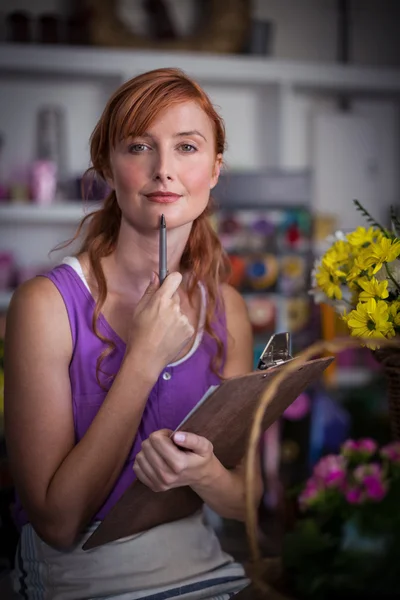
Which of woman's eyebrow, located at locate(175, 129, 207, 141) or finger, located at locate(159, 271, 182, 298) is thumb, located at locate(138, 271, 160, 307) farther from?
woman's eyebrow, located at locate(175, 129, 207, 141)

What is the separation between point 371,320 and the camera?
99 centimetres

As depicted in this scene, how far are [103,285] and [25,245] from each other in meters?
2.43

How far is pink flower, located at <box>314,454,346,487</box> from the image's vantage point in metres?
1.09

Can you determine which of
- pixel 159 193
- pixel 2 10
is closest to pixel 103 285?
pixel 159 193

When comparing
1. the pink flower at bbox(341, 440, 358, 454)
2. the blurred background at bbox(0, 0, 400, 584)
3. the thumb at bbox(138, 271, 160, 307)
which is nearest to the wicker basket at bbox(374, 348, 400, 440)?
the pink flower at bbox(341, 440, 358, 454)

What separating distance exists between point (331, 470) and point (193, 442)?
0.98ft

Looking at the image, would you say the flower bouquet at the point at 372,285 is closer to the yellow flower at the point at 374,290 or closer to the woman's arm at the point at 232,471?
the yellow flower at the point at 374,290

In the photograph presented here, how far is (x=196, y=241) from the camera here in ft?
4.40

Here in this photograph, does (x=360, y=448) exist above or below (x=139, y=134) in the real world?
below

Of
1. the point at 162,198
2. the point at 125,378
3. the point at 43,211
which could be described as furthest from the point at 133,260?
the point at 43,211

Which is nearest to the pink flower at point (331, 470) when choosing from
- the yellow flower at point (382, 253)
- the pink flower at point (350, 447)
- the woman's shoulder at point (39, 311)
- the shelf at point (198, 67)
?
the pink flower at point (350, 447)

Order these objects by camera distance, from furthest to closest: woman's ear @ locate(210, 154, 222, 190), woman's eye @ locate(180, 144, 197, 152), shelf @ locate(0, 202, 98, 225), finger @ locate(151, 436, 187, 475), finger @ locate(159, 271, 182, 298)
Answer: shelf @ locate(0, 202, 98, 225), woman's ear @ locate(210, 154, 222, 190), woman's eye @ locate(180, 144, 197, 152), finger @ locate(159, 271, 182, 298), finger @ locate(151, 436, 187, 475)

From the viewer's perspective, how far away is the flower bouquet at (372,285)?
38.3 inches

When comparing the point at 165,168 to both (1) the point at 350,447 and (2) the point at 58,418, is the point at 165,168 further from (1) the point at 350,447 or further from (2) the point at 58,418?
(1) the point at 350,447
